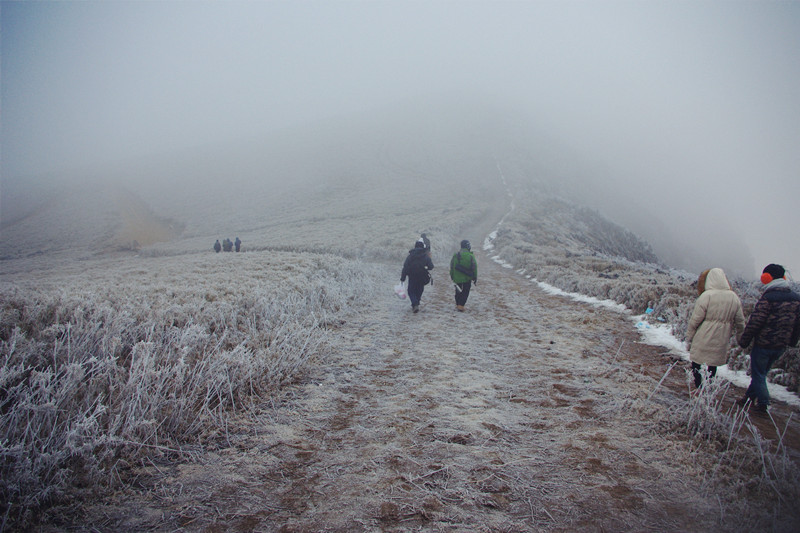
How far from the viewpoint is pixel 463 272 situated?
992cm

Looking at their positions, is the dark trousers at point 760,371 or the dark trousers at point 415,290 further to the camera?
the dark trousers at point 415,290

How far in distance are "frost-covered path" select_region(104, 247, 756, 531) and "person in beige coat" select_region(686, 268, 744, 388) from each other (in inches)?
29.4

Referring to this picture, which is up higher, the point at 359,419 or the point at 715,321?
the point at 715,321

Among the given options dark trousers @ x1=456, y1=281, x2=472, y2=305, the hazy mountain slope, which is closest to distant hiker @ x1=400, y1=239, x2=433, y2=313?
dark trousers @ x1=456, y1=281, x2=472, y2=305

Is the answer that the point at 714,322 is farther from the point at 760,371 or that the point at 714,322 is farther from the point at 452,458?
the point at 452,458

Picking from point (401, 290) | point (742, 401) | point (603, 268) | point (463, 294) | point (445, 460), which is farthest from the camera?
point (603, 268)

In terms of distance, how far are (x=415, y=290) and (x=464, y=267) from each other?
150cm

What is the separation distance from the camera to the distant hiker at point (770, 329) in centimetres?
436

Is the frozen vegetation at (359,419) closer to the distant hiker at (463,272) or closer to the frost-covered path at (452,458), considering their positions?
the frost-covered path at (452,458)

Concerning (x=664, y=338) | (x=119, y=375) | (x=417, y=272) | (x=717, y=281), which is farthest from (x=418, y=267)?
(x=119, y=375)

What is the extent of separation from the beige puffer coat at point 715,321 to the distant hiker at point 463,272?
5344 millimetres

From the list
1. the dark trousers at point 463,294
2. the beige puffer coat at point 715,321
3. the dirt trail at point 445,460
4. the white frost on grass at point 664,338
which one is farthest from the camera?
the dark trousers at point 463,294

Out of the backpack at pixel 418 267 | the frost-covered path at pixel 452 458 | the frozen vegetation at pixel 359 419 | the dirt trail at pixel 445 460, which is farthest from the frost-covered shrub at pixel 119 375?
the backpack at pixel 418 267

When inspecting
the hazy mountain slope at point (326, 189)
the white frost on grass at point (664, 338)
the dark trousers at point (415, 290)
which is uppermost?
the hazy mountain slope at point (326, 189)
